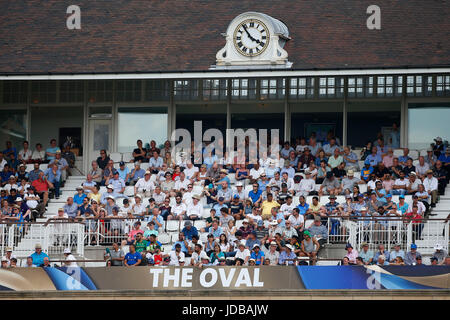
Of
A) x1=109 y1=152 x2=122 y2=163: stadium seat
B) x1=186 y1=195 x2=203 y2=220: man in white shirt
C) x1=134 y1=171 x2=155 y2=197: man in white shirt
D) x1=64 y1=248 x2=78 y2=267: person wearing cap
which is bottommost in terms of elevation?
x1=64 y1=248 x2=78 y2=267: person wearing cap

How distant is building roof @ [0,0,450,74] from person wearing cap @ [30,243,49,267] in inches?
239

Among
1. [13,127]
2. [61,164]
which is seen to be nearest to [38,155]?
[61,164]

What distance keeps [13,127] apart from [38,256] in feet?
24.4

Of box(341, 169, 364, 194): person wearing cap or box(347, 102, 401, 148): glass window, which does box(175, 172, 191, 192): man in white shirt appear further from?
box(347, 102, 401, 148): glass window

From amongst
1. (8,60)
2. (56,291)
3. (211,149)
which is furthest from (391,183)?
(8,60)

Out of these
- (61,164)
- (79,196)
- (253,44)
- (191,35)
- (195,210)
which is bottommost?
(195,210)

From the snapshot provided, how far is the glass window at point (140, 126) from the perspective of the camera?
30406 mm

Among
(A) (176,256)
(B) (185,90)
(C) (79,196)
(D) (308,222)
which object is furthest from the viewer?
(B) (185,90)

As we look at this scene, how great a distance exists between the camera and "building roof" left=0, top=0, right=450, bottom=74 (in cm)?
2861

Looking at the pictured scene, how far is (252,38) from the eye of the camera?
28250 millimetres

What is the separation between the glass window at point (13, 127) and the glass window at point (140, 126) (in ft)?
8.77

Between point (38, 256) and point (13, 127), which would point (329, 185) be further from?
point (13, 127)

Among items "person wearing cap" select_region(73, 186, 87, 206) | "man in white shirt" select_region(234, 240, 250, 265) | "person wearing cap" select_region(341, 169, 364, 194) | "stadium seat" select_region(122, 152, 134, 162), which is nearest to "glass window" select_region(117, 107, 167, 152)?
"stadium seat" select_region(122, 152, 134, 162)

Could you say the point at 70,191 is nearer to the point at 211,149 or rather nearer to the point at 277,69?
the point at 211,149
